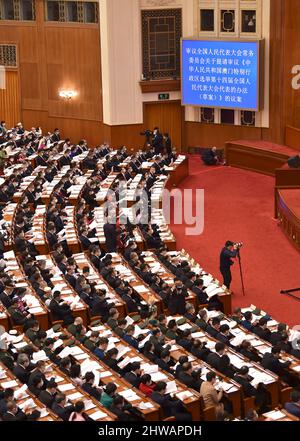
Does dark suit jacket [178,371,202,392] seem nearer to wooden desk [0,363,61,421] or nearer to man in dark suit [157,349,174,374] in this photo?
man in dark suit [157,349,174,374]

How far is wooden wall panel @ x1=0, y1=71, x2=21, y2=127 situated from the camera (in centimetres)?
3569

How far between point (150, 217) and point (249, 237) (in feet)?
8.47

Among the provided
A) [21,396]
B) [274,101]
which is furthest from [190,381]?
[274,101]

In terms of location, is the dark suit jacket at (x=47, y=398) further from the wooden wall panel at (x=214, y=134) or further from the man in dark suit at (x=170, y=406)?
the wooden wall panel at (x=214, y=134)

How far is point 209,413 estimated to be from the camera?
535 inches

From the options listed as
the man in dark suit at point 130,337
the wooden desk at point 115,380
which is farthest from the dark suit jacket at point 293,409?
the man in dark suit at point 130,337

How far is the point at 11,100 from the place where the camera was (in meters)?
36.0

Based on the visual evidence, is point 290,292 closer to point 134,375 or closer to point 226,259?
point 226,259

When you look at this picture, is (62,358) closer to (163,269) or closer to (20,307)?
(20,307)

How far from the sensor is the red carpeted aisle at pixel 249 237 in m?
19.8

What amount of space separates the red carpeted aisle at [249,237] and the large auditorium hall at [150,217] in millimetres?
66

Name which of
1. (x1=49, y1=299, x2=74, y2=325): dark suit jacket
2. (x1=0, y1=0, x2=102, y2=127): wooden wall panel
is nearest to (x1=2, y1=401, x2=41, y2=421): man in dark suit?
(x1=49, y1=299, x2=74, y2=325): dark suit jacket

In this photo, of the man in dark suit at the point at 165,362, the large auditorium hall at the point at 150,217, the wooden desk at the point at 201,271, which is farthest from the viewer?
the wooden desk at the point at 201,271
